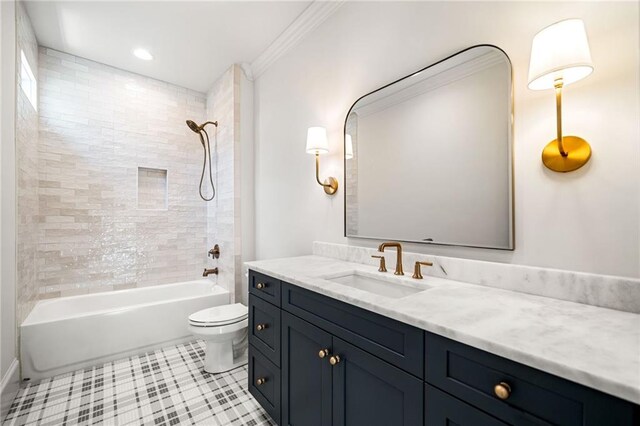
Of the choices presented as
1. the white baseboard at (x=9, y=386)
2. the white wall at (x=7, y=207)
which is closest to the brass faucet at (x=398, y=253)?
the white wall at (x=7, y=207)

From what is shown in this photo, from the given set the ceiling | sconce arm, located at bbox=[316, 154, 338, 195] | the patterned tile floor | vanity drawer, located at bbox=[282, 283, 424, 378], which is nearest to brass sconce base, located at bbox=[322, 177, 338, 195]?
sconce arm, located at bbox=[316, 154, 338, 195]

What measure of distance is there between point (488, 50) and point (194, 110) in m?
3.34

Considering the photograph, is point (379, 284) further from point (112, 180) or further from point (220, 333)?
point (112, 180)

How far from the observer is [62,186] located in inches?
108

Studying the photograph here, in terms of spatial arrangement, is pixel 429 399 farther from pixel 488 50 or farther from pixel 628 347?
pixel 488 50

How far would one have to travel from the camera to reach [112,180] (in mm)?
2994

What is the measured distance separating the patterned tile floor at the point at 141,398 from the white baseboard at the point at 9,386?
50 millimetres

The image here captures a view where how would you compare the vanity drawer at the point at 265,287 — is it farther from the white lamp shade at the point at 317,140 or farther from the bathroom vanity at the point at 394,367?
the white lamp shade at the point at 317,140

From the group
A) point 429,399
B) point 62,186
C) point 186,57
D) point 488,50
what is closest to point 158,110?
point 186,57

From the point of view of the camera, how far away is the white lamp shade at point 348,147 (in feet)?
6.23

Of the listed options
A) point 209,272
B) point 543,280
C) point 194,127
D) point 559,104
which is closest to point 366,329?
point 543,280

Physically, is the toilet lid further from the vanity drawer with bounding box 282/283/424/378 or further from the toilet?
the vanity drawer with bounding box 282/283/424/378

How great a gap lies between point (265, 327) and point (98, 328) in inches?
67.6

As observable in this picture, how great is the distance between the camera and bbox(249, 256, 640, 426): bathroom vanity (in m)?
0.60
